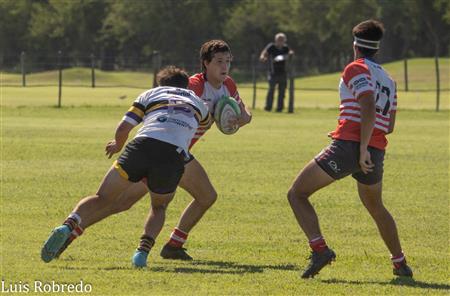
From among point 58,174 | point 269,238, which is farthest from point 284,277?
point 58,174

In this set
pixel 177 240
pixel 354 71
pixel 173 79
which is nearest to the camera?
pixel 354 71

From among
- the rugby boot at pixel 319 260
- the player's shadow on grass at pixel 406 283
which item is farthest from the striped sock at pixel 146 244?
the player's shadow on grass at pixel 406 283

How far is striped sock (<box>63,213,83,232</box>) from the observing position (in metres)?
9.30

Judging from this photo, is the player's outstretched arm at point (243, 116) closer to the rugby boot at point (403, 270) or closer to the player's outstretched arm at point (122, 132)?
the player's outstretched arm at point (122, 132)

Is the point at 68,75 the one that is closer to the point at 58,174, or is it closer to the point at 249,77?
the point at 249,77

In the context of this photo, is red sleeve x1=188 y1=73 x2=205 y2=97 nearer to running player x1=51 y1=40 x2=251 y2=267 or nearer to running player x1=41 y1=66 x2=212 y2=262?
running player x1=51 y1=40 x2=251 y2=267

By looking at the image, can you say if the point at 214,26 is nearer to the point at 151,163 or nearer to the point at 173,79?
Answer: the point at 173,79

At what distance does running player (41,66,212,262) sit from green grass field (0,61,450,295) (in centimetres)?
40

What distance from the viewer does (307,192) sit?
9.17 meters

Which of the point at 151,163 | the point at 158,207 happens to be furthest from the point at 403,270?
the point at 151,163

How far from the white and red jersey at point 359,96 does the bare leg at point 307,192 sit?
31cm

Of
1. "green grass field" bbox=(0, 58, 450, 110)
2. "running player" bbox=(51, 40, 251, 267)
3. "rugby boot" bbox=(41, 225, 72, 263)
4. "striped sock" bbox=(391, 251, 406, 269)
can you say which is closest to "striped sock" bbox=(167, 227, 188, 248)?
"running player" bbox=(51, 40, 251, 267)

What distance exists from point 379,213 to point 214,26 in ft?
309

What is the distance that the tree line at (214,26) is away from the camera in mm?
94938
